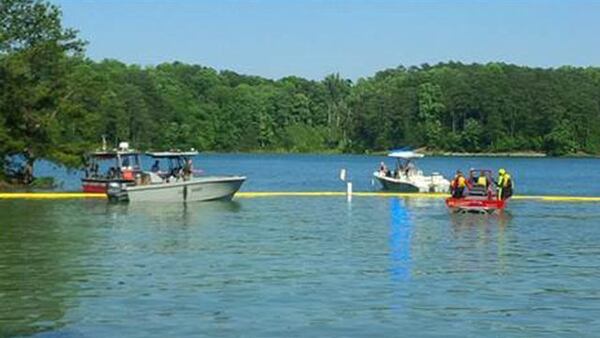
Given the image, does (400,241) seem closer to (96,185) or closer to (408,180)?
→ (96,185)

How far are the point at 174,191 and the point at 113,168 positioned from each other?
787 centimetres

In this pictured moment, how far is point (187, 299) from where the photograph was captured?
771 inches

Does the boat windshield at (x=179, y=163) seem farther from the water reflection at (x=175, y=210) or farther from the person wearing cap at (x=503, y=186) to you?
the person wearing cap at (x=503, y=186)

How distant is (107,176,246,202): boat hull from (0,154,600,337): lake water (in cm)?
383

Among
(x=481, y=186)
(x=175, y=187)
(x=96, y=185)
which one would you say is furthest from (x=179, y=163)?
(x=481, y=186)

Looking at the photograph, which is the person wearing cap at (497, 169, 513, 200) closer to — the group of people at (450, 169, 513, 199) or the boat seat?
the group of people at (450, 169, 513, 199)

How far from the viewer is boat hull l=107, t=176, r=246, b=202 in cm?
4650

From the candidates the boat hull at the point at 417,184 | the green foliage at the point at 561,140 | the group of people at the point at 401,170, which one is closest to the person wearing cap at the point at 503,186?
the boat hull at the point at 417,184

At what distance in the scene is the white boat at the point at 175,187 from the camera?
46594mm

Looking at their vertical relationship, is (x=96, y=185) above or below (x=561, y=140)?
below

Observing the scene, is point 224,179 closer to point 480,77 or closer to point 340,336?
point 340,336

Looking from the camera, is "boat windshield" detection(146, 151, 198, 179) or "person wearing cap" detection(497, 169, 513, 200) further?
"boat windshield" detection(146, 151, 198, 179)

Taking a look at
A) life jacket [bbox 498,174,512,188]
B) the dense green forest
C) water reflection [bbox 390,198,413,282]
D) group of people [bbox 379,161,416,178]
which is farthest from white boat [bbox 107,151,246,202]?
the dense green forest

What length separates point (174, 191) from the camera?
46.8 m
